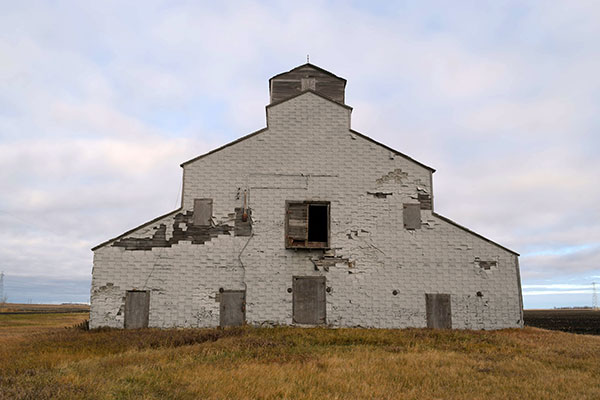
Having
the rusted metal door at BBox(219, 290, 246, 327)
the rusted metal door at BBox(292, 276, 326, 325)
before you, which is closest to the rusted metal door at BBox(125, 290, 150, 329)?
the rusted metal door at BBox(219, 290, 246, 327)

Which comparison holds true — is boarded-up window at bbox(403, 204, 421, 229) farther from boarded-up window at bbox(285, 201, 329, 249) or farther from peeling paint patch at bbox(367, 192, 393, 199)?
boarded-up window at bbox(285, 201, 329, 249)

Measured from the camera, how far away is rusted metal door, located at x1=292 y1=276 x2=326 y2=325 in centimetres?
1941

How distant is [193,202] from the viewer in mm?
20375

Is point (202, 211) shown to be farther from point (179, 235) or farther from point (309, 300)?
point (309, 300)

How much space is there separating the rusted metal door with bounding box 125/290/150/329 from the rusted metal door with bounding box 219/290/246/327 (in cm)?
312

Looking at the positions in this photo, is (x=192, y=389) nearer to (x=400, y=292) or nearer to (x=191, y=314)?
(x=191, y=314)

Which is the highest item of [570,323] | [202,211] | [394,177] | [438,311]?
[394,177]

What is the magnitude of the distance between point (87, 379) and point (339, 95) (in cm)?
1952

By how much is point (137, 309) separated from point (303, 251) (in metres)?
7.39

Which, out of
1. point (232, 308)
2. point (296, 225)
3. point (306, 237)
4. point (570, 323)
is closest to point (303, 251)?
point (306, 237)

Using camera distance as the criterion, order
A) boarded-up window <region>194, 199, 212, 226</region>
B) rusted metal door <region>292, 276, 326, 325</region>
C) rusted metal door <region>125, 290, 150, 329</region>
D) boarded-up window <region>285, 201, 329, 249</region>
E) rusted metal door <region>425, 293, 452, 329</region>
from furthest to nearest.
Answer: boarded-up window <region>194, 199, 212, 226</region>, boarded-up window <region>285, 201, 329, 249</region>, rusted metal door <region>425, 293, 452, 329</region>, rusted metal door <region>292, 276, 326, 325</region>, rusted metal door <region>125, 290, 150, 329</region>

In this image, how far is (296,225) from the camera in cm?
2023

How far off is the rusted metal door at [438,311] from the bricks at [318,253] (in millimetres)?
250

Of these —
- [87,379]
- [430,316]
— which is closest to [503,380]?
[87,379]
